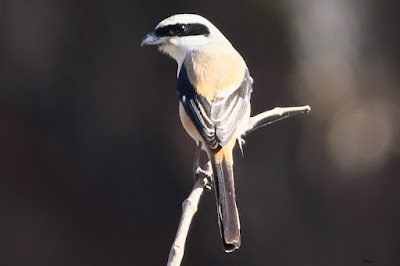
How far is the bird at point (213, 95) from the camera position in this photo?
4160 mm

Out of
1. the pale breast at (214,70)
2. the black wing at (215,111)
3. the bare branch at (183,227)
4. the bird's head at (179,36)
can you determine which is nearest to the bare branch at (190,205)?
the bare branch at (183,227)

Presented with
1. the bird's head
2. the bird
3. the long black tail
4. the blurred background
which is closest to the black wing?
the bird

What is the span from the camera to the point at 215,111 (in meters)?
4.52

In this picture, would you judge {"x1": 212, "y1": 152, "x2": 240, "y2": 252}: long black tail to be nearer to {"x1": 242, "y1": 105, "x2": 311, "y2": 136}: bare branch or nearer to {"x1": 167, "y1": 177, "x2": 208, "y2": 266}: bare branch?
{"x1": 167, "y1": 177, "x2": 208, "y2": 266}: bare branch

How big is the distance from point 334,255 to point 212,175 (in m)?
3.36

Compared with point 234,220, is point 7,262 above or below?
below

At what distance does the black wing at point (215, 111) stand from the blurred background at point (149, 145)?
2.52m

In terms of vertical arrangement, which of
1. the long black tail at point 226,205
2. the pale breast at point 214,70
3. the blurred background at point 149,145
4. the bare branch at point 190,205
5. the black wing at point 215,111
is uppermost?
the pale breast at point 214,70

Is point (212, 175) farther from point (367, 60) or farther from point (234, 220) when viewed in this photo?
point (367, 60)

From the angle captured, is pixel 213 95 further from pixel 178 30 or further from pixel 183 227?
pixel 183 227

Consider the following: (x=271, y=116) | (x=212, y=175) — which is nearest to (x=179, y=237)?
(x=212, y=175)

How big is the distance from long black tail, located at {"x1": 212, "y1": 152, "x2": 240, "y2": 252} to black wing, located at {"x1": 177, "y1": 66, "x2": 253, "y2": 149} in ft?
0.35

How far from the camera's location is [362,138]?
295 inches

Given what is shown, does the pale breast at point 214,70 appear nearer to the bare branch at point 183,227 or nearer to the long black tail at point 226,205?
the long black tail at point 226,205
